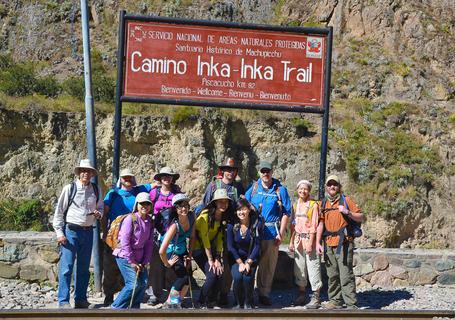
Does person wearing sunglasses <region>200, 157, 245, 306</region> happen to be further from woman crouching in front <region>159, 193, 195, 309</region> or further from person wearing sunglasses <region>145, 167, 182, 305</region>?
woman crouching in front <region>159, 193, 195, 309</region>

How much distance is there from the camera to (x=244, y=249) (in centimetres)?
748

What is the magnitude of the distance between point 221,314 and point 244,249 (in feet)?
3.14

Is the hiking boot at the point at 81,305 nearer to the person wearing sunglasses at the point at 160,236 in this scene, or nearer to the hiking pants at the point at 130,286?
the hiking pants at the point at 130,286

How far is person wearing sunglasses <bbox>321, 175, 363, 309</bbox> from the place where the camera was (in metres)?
7.81

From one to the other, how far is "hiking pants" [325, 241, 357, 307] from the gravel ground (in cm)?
50

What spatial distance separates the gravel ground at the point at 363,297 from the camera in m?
7.87

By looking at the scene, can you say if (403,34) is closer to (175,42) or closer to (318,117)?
(318,117)

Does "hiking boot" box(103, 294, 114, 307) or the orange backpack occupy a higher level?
the orange backpack

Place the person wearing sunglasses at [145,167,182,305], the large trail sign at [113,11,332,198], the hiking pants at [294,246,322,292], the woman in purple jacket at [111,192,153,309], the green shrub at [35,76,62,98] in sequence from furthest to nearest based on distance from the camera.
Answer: the green shrub at [35,76,62,98], the large trail sign at [113,11,332,198], the hiking pants at [294,246,322,292], the person wearing sunglasses at [145,167,182,305], the woman in purple jacket at [111,192,153,309]

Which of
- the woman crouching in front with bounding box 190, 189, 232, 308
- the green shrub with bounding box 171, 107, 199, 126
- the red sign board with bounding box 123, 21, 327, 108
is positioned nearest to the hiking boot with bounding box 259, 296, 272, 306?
the woman crouching in front with bounding box 190, 189, 232, 308

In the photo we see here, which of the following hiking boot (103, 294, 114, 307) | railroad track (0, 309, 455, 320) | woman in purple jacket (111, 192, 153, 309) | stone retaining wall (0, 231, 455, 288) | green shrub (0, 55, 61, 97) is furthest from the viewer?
green shrub (0, 55, 61, 97)

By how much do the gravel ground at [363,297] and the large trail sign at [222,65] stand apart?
196 cm

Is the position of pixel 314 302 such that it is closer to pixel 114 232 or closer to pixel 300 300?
pixel 300 300

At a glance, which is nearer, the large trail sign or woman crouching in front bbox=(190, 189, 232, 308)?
woman crouching in front bbox=(190, 189, 232, 308)
